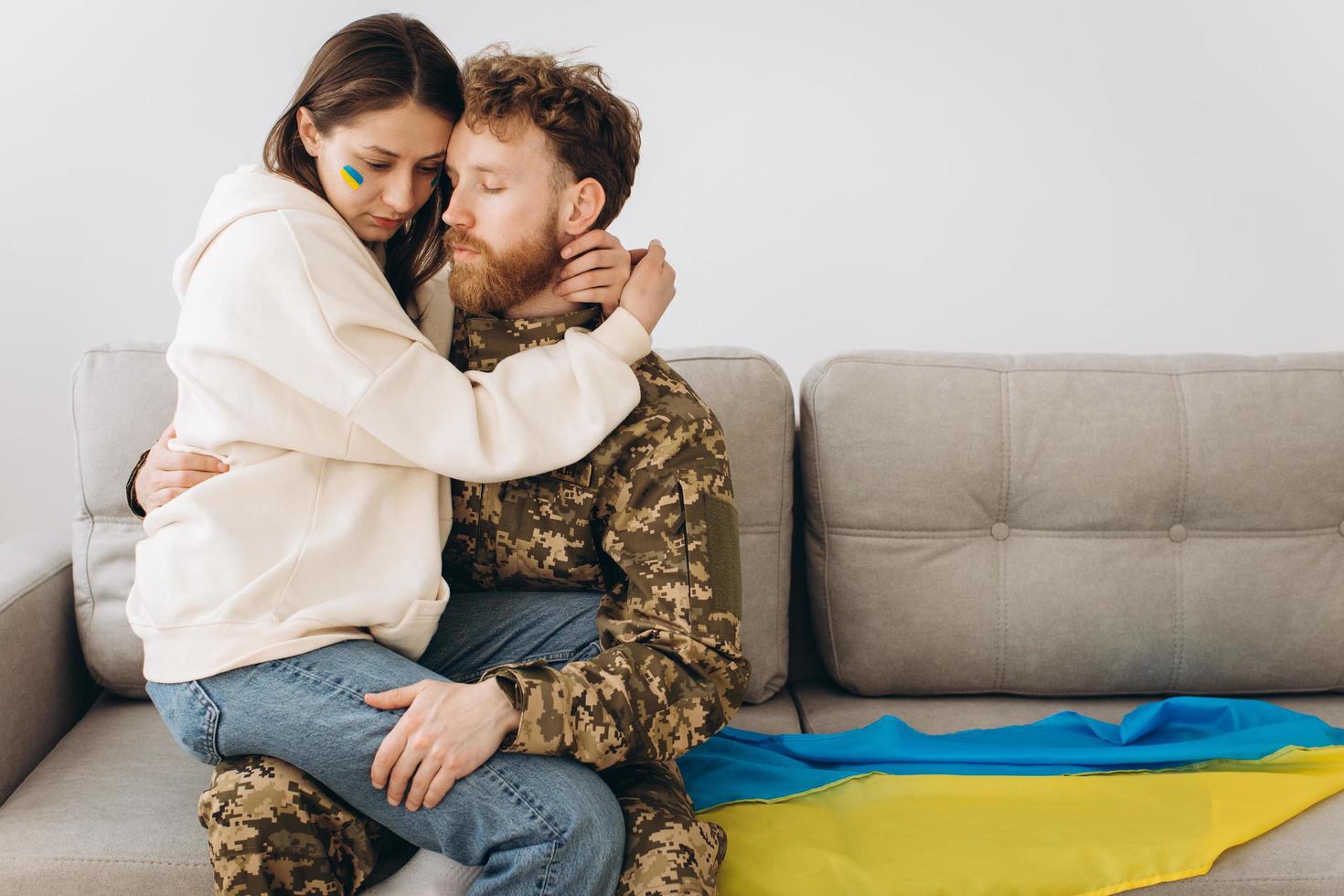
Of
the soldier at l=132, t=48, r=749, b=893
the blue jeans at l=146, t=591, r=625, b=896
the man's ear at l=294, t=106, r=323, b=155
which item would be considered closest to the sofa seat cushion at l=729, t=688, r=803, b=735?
the soldier at l=132, t=48, r=749, b=893

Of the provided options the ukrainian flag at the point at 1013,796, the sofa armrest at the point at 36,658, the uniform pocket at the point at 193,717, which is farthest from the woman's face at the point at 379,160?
the ukrainian flag at the point at 1013,796

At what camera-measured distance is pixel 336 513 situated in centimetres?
130

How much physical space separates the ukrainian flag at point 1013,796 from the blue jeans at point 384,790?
9.8 inches

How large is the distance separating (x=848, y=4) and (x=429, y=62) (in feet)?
3.62

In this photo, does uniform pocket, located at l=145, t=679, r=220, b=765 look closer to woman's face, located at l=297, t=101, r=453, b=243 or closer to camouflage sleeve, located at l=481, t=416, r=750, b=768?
camouflage sleeve, located at l=481, t=416, r=750, b=768

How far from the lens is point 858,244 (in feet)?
7.52

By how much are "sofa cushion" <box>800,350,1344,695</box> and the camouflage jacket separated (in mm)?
482

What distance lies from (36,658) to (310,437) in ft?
2.25

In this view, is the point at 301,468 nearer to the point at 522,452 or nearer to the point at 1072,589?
the point at 522,452

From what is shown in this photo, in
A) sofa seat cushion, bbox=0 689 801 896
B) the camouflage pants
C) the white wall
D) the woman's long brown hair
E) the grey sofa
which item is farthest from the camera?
the white wall

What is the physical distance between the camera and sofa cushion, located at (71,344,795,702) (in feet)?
5.61

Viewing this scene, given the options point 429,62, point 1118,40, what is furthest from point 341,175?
point 1118,40

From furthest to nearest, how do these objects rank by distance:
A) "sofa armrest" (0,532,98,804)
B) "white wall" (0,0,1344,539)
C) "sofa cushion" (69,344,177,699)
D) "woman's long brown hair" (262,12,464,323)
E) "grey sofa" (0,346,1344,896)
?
1. "white wall" (0,0,1344,539)
2. "grey sofa" (0,346,1344,896)
3. "sofa cushion" (69,344,177,699)
4. "sofa armrest" (0,532,98,804)
5. "woman's long brown hair" (262,12,464,323)

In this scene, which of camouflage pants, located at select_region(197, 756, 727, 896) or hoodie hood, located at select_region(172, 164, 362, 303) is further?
hoodie hood, located at select_region(172, 164, 362, 303)
